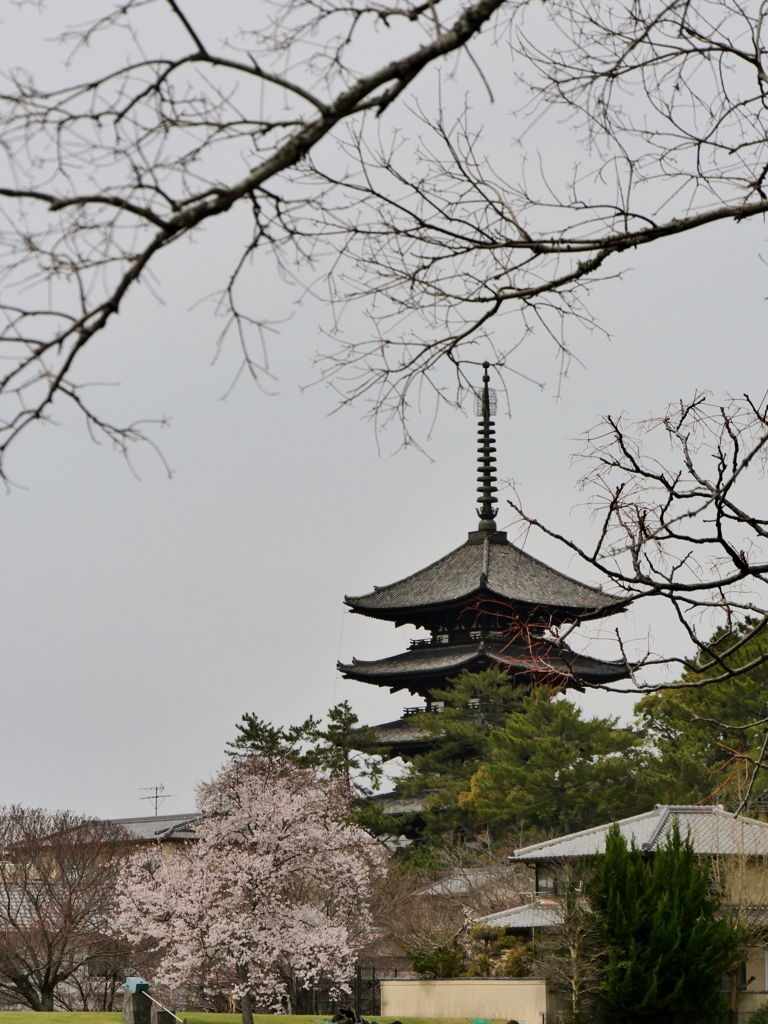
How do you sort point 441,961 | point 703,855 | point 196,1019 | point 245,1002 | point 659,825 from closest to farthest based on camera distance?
point 245,1002 → point 196,1019 → point 703,855 → point 441,961 → point 659,825

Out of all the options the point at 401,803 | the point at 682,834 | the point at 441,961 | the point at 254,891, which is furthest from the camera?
the point at 401,803

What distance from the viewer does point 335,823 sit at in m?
24.8

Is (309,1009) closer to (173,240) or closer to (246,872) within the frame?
(246,872)

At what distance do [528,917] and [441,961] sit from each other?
1961mm

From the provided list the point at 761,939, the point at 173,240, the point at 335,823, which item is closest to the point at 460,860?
the point at 335,823

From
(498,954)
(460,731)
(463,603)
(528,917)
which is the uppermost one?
(463,603)

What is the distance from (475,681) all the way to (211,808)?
46.4 ft

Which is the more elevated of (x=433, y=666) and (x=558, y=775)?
(x=433, y=666)

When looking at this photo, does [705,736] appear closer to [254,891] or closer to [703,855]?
[703,855]

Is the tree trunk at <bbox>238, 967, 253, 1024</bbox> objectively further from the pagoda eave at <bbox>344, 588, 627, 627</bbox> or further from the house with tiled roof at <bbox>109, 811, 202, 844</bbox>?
the pagoda eave at <bbox>344, 588, 627, 627</bbox>

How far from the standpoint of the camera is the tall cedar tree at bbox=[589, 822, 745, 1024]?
20531 millimetres

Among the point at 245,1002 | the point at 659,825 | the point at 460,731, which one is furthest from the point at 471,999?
the point at 460,731

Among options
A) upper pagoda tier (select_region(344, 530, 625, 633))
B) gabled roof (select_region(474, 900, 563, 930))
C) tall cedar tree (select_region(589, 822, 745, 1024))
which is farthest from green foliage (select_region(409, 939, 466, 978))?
upper pagoda tier (select_region(344, 530, 625, 633))

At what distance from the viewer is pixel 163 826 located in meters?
41.6
